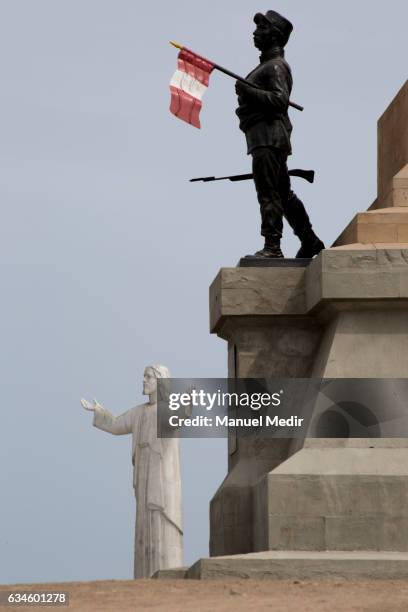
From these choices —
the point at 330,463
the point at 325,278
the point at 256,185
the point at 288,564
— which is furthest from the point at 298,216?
the point at 288,564

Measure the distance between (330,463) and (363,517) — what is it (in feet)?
1.91

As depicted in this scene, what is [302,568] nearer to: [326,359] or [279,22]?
[326,359]

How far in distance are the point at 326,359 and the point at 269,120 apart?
272cm

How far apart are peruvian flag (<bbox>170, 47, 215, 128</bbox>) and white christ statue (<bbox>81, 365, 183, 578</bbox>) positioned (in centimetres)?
380

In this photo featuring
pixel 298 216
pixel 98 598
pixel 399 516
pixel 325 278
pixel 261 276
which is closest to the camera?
pixel 98 598

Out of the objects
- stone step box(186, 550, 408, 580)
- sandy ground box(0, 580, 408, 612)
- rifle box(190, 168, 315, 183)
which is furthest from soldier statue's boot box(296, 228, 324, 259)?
sandy ground box(0, 580, 408, 612)

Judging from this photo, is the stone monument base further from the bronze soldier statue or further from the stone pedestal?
the bronze soldier statue

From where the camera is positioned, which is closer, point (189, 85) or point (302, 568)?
point (302, 568)

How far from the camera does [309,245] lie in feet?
57.3

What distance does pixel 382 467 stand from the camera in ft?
47.2

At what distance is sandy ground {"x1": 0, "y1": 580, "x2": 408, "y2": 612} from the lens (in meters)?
11.6

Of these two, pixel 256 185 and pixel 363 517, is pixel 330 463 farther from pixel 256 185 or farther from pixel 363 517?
pixel 256 185

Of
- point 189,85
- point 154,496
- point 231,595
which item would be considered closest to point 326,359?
point 189,85

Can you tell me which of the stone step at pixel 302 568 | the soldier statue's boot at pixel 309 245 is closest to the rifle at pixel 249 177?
the soldier statue's boot at pixel 309 245
